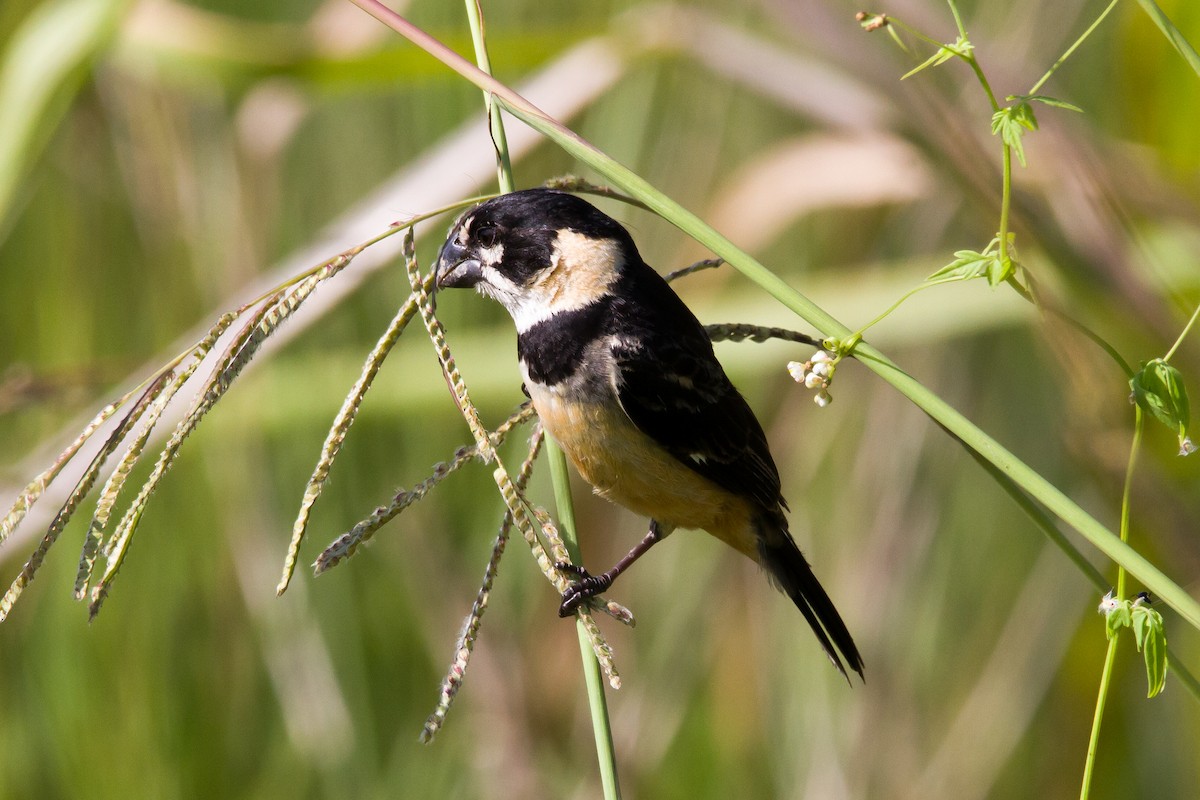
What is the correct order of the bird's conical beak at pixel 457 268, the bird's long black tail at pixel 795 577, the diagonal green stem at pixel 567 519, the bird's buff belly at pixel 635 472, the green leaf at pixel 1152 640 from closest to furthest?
the green leaf at pixel 1152 640, the diagonal green stem at pixel 567 519, the bird's buff belly at pixel 635 472, the bird's conical beak at pixel 457 268, the bird's long black tail at pixel 795 577

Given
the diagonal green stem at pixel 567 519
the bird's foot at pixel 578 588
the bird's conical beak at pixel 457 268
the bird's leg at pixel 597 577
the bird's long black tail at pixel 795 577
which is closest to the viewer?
the diagonal green stem at pixel 567 519

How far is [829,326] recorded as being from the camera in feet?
4.22

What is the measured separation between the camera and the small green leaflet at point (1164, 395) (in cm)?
115

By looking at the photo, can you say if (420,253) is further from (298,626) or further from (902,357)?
(902,357)

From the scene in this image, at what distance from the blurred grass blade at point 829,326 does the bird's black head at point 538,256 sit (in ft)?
2.42

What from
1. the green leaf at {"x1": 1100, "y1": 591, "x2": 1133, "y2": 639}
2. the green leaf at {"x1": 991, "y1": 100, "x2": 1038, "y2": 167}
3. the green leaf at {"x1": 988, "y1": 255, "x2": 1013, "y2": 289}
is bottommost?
the green leaf at {"x1": 1100, "y1": 591, "x2": 1133, "y2": 639}

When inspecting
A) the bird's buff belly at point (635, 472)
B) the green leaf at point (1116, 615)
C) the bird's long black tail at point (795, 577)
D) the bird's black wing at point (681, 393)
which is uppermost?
the bird's black wing at point (681, 393)

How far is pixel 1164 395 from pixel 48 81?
196cm

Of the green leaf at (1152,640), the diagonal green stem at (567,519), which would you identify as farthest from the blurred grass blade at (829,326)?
the diagonal green stem at (567,519)

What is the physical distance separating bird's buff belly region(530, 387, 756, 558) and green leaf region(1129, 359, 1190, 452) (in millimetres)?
1025

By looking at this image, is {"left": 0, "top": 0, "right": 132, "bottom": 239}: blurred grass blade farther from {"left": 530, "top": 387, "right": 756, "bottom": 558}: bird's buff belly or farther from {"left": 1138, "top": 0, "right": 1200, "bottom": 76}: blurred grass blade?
{"left": 1138, "top": 0, "right": 1200, "bottom": 76}: blurred grass blade

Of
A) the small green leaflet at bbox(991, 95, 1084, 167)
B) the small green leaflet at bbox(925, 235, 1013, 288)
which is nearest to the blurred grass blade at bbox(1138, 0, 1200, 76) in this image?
the small green leaflet at bbox(991, 95, 1084, 167)

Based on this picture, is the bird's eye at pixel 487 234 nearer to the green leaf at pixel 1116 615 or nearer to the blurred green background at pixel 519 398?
the blurred green background at pixel 519 398

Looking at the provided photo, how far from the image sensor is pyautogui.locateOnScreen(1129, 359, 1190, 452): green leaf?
3.77 feet
